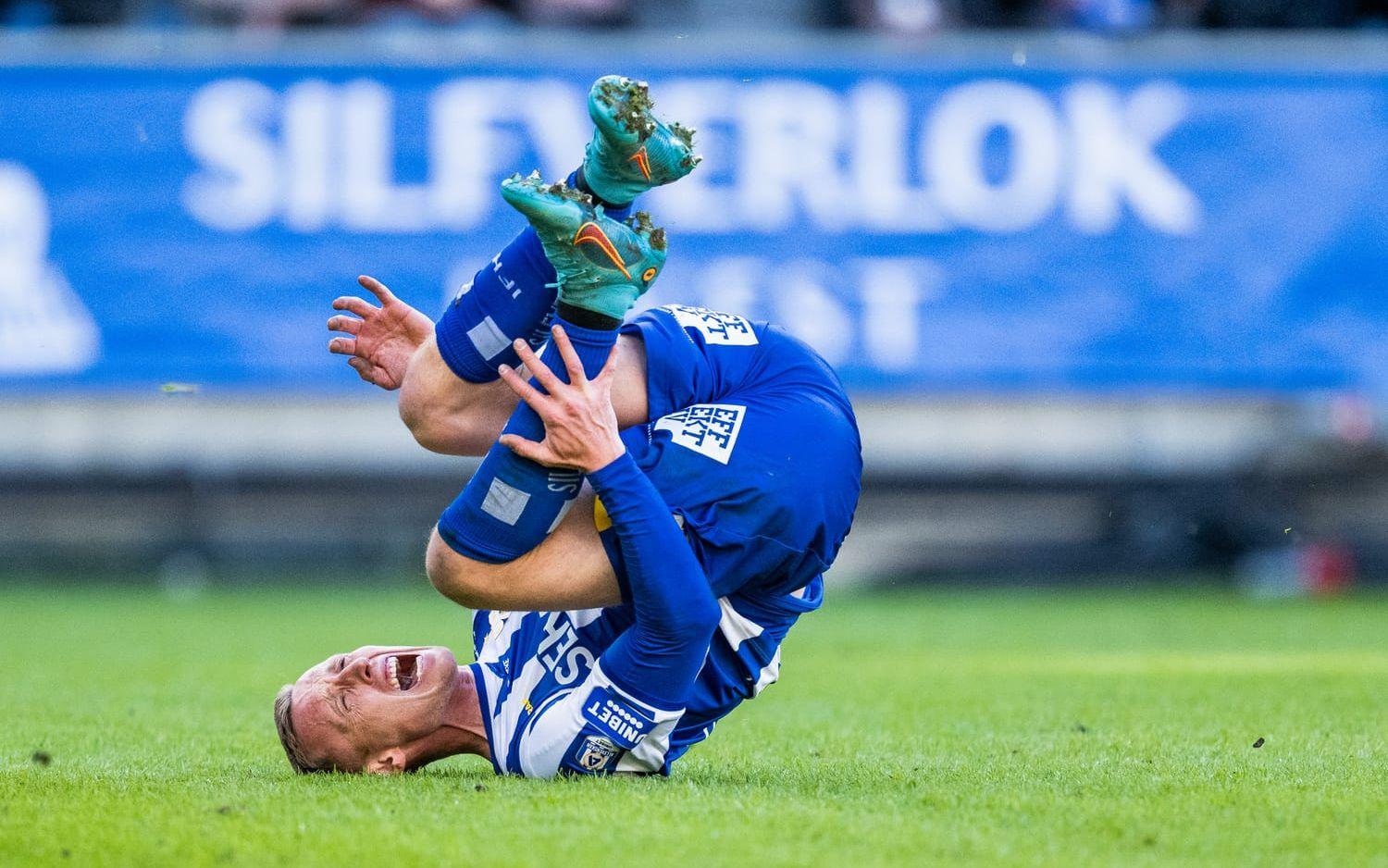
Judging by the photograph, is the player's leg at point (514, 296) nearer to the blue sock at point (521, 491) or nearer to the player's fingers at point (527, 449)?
the blue sock at point (521, 491)

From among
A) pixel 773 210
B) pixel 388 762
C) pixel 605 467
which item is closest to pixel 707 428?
pixel 605 467

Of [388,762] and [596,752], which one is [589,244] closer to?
[596,752]

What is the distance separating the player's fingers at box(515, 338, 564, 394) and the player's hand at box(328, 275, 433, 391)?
3.47 feet

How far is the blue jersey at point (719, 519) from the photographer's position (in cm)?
490

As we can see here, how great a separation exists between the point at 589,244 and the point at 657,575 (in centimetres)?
90

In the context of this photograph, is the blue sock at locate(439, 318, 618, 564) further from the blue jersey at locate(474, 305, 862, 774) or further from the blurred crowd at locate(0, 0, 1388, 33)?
the blurred crowd at locate(0, 0, 1388, 33)

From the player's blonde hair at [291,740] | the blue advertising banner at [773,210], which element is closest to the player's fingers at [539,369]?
the player's blonde hair at [291,740]

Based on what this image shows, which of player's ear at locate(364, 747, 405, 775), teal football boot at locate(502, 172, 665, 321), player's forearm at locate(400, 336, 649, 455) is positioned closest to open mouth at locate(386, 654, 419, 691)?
player's ear at locate(364, 747, 405, 775)

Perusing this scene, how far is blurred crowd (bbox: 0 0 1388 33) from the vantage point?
15.6 m

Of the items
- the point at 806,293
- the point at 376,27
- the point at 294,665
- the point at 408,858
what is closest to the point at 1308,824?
the point at 408,858

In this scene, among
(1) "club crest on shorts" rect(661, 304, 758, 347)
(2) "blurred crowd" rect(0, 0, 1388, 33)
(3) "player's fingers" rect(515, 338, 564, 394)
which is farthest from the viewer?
(2) "blurred crowd" rect(0, 0, 1388, 33)

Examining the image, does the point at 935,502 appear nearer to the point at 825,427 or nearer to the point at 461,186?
the point at 461,186

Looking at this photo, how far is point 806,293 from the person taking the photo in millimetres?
14172

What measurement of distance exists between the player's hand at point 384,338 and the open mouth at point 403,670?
0.96 meters
